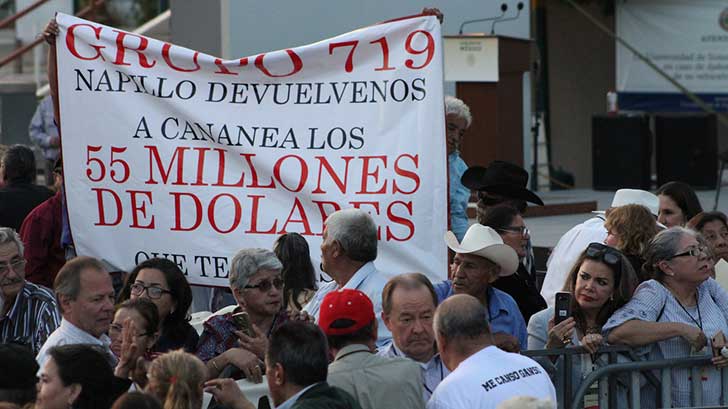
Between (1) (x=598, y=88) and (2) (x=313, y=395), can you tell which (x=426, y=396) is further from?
(1) (x=598, y=88)

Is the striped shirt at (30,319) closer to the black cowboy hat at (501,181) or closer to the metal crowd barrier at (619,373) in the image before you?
the metal crowd barrier at (619,373)

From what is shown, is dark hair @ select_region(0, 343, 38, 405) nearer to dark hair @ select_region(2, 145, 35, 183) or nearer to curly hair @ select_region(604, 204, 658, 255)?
curly hair @ select_region(604, 204, 658, 255)

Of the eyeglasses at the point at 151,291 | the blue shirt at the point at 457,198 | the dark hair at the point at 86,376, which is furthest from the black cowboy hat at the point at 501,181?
the dark hair at the point at 86,376

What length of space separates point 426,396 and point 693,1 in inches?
603

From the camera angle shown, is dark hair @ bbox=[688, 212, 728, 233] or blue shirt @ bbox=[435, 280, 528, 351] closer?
blue shirt @ bbox=[435, 280, 528, 351]

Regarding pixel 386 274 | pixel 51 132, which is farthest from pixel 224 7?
pixel 386 274

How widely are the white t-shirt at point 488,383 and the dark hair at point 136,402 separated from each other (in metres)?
1.26

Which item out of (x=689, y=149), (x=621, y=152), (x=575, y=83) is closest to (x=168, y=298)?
(x=621, y=152)

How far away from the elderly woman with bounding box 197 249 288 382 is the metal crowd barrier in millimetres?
1216

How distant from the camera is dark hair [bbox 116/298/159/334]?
263 inches

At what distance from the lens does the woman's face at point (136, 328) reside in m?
6.62

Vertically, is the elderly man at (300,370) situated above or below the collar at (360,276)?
below

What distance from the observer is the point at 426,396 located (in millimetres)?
6586

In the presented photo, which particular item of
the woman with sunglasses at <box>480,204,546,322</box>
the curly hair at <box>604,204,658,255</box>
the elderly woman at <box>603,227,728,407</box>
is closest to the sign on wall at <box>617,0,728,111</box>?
the curly hair at <box>604,204,658,255</box>
